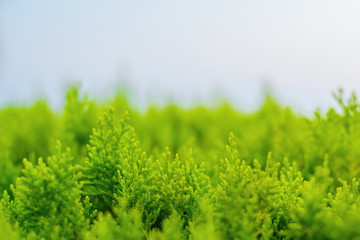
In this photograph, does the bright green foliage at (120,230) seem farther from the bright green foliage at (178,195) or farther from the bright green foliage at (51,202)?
the bright green foliage at (51,202)

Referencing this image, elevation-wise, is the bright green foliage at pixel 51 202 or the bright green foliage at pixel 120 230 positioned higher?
the bright green foliage at pixel 51 202

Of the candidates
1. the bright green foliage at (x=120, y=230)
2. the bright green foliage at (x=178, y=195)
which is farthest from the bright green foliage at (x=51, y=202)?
the bright green foliage at (x=120, y=230)

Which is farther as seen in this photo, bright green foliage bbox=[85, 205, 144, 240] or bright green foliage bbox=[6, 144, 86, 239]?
bright green foliage bbox=[6, 144, 86, 239]

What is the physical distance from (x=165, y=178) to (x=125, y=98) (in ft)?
11.1

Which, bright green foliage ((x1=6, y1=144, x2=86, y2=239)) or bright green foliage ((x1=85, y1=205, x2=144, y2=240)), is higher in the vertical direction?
bright green foliage ((x1=6, y1=144, x2=86, y2=239))

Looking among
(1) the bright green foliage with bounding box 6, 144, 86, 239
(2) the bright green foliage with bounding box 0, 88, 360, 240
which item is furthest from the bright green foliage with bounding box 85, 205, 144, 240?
(1) the bright green foliage with bounding box 6, 144, 86, 239

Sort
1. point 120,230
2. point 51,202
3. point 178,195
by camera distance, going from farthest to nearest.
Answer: point 178,195, point 51,202, point 120,230

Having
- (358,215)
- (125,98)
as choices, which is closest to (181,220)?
(358,215)

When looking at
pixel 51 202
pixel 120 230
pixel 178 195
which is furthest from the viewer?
pixel 178 195

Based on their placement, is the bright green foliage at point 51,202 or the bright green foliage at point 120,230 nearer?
the bright green foliage at point 120,230

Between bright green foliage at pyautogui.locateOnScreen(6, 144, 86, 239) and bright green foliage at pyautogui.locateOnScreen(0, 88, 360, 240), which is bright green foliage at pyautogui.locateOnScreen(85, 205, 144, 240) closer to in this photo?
bright green foliage at pyautogui.locateOnScreen(0, 88, 360, 240)

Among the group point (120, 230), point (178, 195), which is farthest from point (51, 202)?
point (178, 195)

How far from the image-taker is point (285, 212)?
236cm

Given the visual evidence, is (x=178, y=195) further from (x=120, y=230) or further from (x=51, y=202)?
(x=51, y=202)
